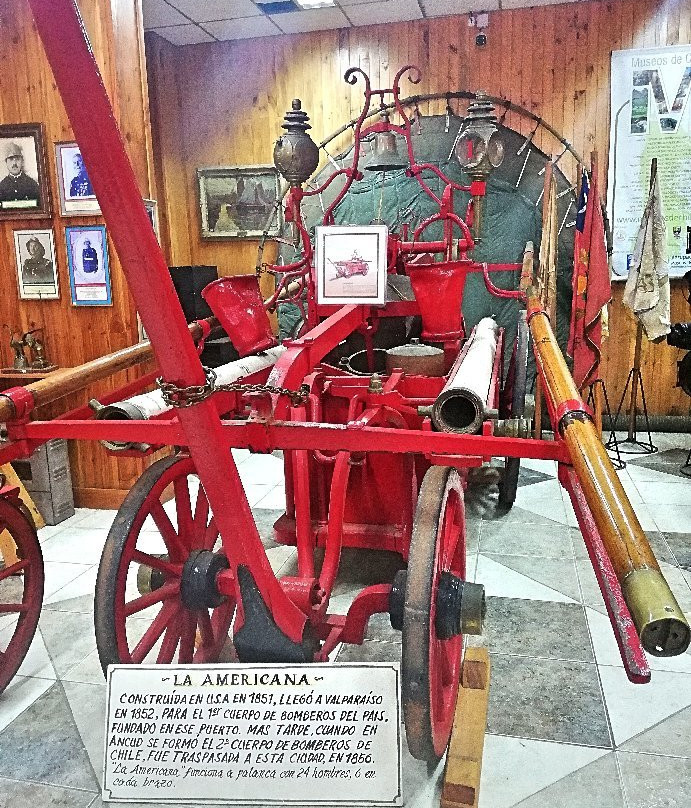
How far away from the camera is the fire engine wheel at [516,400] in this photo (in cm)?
384

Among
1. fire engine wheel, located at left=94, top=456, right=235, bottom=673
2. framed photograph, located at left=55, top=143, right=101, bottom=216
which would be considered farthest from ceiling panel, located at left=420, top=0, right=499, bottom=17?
fire engine wheel, located at left=94, top=456, right=235, bottom=673

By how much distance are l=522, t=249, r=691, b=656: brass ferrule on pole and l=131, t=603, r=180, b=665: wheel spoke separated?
1.38 m

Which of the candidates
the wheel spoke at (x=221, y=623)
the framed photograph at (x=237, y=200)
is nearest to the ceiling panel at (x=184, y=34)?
the framed photograph at (x=237, y=200)

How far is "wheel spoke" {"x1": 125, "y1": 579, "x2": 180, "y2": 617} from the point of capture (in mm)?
2174

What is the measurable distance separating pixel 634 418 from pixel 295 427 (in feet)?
14.3

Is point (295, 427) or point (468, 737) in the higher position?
point (295, 427)

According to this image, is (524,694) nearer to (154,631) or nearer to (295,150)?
(154,631)

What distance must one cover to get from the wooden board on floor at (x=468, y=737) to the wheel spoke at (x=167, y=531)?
1.02 meters

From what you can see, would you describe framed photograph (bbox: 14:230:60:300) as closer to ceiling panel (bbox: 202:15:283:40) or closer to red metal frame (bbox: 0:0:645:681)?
red metal frame (bbox: 0:0:645:681)

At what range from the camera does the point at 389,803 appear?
4.86 feet

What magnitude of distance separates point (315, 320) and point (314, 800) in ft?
7.24

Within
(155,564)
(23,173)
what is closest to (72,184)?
(23,173)

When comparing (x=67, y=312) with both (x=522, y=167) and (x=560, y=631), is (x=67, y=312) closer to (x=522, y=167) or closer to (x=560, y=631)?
(x=560, y=631)

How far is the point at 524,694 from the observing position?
2393mm
